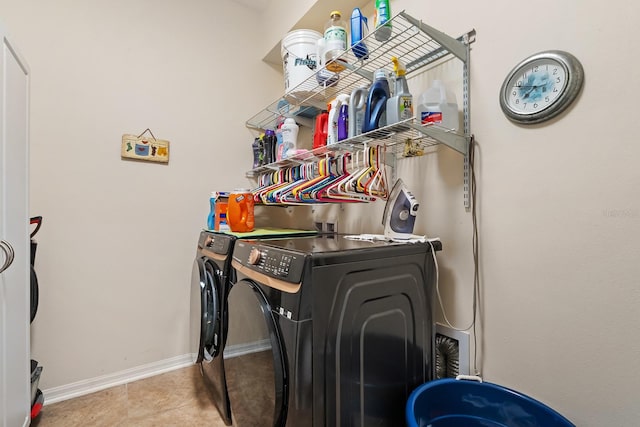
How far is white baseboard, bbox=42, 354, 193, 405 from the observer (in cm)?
176

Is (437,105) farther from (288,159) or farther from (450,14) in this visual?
(288,159)

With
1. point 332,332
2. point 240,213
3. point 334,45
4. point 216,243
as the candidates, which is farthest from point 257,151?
point 332,332

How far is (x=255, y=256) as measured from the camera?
1.13 meters

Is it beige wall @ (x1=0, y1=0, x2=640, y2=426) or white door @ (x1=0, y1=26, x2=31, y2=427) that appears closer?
beige wall @ (x1=0, y1=0, x2=640, y2=426)

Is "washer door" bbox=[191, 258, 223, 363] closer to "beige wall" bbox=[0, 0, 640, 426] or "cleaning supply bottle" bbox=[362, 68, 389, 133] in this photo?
"beige wall" bbox=[0, 0, 640, 426]

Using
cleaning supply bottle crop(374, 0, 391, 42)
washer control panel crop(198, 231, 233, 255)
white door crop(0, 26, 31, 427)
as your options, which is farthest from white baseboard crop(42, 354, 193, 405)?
cleaning supply bottle crop(374, 0, 391, 42)

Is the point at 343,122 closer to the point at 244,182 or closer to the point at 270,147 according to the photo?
the point at 270,147

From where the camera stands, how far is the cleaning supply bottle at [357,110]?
4.41 ft

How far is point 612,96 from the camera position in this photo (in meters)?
0.84

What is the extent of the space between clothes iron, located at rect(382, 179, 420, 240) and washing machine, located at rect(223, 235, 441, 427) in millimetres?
108

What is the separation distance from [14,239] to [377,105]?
64.2 inches

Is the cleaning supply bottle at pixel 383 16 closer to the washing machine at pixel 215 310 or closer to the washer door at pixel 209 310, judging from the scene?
Result: the washing machine at pixel 215 310

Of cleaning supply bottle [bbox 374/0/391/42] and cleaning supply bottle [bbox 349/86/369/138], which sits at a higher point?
cleaning supply bottle [bbox 374/0/391/42]

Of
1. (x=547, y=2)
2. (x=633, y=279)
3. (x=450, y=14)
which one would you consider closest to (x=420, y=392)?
(x=633, y=279)
